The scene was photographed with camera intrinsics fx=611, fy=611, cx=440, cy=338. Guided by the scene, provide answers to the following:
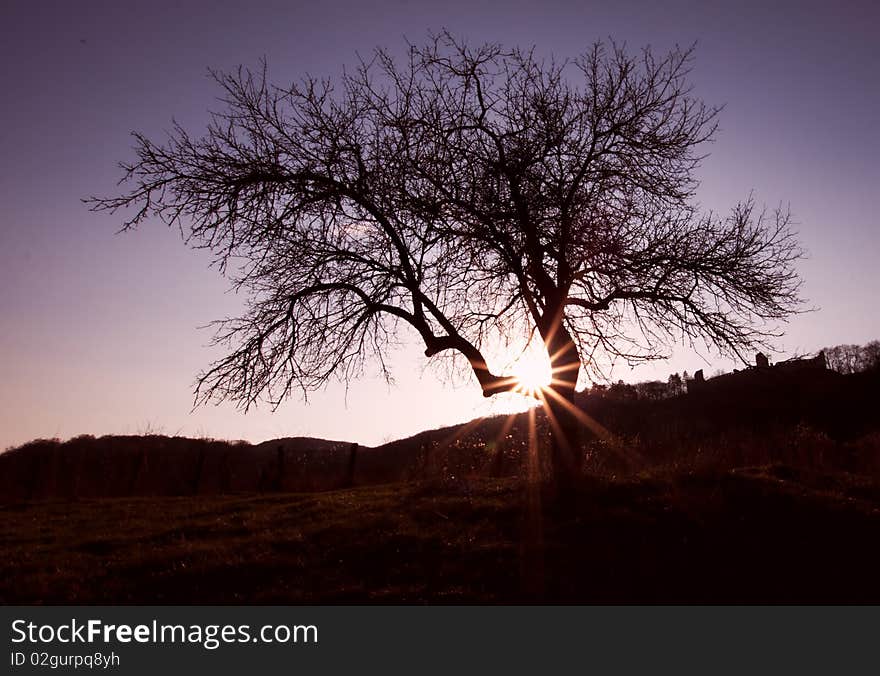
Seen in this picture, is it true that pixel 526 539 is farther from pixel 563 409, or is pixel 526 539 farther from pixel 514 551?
pixel 563 409

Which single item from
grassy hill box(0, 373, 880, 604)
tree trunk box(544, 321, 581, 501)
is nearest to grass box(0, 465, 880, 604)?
grassy hill box(0, 373, 880, 604)

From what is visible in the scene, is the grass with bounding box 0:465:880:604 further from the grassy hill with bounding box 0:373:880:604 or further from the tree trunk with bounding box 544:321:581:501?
the tree trunk with bounding box 544:321:581:501

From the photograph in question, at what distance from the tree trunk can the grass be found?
0.45 m

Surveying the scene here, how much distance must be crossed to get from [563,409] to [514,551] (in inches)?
127

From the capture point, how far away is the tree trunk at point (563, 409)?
33.8 feet

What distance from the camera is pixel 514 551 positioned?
25.7 ft

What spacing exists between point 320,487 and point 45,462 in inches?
380

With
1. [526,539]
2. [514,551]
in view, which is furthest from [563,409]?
[514,551]

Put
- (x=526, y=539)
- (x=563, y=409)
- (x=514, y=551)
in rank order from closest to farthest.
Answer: (x=514, y=551)
(x=526, y=539)
(x=563, y=409)

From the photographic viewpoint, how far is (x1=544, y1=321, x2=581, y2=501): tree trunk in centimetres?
1031

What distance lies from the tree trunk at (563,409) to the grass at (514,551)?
0.45m
